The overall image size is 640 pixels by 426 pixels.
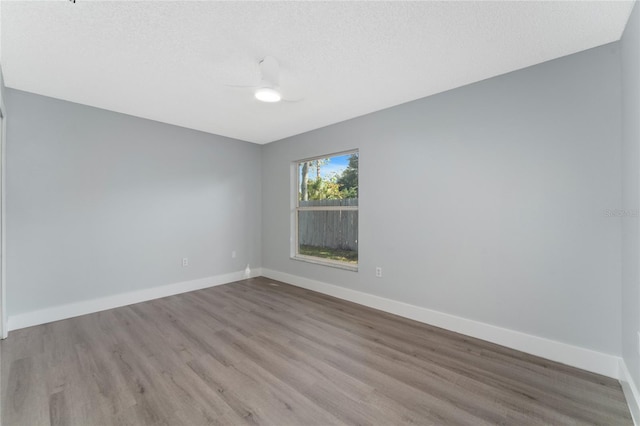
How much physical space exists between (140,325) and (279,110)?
2.90m

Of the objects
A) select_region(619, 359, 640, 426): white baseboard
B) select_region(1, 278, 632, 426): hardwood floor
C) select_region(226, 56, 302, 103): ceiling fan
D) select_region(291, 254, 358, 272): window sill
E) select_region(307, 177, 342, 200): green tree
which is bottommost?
select_region(1, 278, 632, 426): hardwood floor

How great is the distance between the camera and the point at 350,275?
12.1 ft

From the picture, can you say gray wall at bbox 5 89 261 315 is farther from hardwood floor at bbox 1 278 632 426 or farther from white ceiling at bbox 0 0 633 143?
hardwood floor at bbox 1 278 632 426

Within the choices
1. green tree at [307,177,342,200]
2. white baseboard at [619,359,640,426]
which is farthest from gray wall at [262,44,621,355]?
green tree at [307,177,342,200]

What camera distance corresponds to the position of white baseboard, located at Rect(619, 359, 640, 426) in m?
1.54

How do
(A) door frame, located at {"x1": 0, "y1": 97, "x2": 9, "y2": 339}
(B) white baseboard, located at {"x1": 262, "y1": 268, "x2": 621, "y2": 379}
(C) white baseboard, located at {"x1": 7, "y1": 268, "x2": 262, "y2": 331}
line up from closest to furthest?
(B) white baseboard, located at {"x1": 262, "y1": 268, "x2": 621, "y2": 379}, (A) door frame, located at {"x1": 0, "y1": 97, "x2": 9, "y2": 339}, (C) white baseboard, located at {"x1": 7, "y1": 268, "x2": 262, "y2": 331}

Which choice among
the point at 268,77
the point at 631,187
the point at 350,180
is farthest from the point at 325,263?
the point at 631,187

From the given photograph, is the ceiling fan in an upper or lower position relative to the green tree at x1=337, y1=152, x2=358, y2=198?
upper

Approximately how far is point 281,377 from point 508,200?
245 cm

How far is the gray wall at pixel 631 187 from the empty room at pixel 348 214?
3 centimetres

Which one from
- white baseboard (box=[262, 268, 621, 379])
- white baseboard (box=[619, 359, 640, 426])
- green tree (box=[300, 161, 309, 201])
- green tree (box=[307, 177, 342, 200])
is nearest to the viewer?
white baseboard (box=[619, 359, 640, 426])

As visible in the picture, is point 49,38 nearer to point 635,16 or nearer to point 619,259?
point 635,16

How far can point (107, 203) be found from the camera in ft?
11.1

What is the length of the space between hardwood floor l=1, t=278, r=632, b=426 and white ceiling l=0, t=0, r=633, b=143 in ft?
8.12
